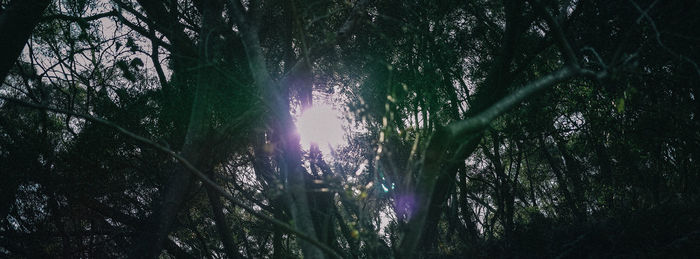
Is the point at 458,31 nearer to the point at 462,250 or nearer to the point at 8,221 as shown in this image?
the point at 462,250

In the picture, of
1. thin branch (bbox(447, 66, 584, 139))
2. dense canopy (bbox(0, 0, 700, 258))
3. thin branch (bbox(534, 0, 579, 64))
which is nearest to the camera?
thin branch (bbox(447, 66, 584, 139))

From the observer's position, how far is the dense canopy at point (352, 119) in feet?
14.3

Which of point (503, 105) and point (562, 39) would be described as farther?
point (562, 39)

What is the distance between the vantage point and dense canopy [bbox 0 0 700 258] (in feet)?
14.3

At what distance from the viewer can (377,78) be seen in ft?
28.6

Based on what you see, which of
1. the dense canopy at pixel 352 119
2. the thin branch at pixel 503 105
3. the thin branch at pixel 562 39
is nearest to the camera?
the thin branch at pixel 503 105

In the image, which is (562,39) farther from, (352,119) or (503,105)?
(352,119)

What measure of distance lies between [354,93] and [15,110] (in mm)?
8956

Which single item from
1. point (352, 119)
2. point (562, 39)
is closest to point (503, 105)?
point (562, 39)

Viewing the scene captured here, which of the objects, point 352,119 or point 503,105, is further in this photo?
point 352,119

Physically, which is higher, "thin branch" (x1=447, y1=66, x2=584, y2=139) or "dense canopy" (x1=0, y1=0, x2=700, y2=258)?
"dense canopy" (x1=0, y1=0, x2=700, y2=258)

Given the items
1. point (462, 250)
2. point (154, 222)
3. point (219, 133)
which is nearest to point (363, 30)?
point (219, 133)

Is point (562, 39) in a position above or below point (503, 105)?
above

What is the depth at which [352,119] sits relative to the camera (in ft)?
12.9
